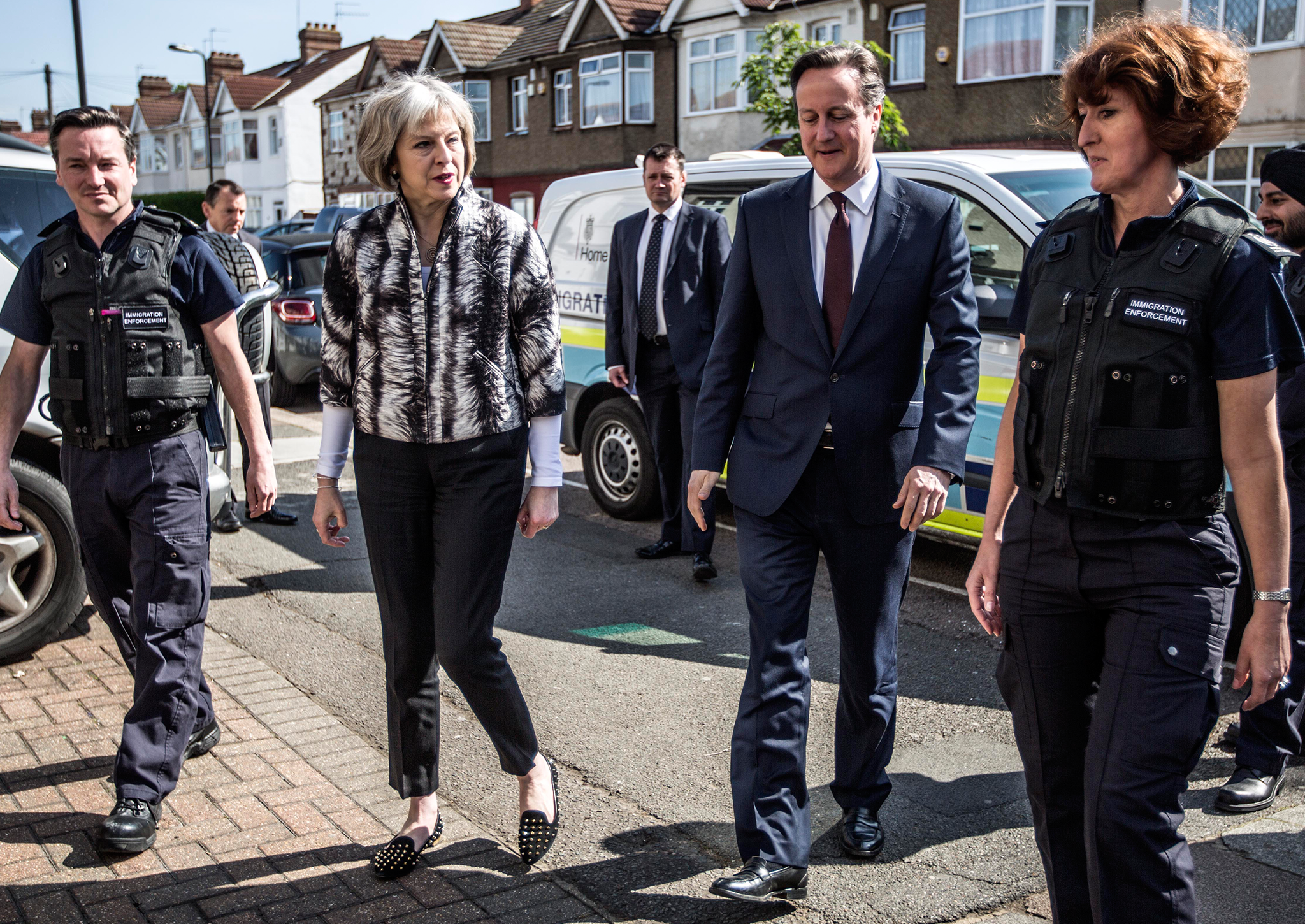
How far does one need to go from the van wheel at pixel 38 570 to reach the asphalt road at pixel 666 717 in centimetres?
78

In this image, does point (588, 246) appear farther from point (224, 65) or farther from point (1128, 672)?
point (224, 65)

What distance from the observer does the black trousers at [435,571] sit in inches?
130

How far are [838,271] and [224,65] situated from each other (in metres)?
68.4

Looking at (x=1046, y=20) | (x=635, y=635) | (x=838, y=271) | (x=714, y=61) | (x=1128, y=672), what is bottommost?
(x=635, y=635)

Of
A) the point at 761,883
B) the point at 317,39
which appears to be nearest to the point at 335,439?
the point at 761,883

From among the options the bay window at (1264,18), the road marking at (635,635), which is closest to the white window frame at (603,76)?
the bay window at (1264,18)

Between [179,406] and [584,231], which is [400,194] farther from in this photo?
[584,231]

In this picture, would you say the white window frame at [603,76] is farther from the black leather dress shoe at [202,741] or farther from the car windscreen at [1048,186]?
the black leather dress shoe at [202,741]

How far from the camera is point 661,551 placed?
23.2ft

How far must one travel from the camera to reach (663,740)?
4.43 meters

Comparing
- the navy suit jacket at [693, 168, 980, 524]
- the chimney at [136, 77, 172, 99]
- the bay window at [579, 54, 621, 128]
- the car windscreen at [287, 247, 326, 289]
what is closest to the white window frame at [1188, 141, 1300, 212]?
the car windscreen at [287, 247, 326, 289]

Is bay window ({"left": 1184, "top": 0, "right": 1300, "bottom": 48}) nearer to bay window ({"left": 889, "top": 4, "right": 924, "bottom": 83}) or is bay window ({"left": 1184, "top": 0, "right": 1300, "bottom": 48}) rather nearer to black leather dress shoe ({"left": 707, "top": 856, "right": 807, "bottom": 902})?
bay window ({"left": 889, "top": 4, "right": 924, "bottom": 83})

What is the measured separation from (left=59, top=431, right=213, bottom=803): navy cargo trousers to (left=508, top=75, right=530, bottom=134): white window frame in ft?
123

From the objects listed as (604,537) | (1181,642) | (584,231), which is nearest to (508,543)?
(1181,642)
